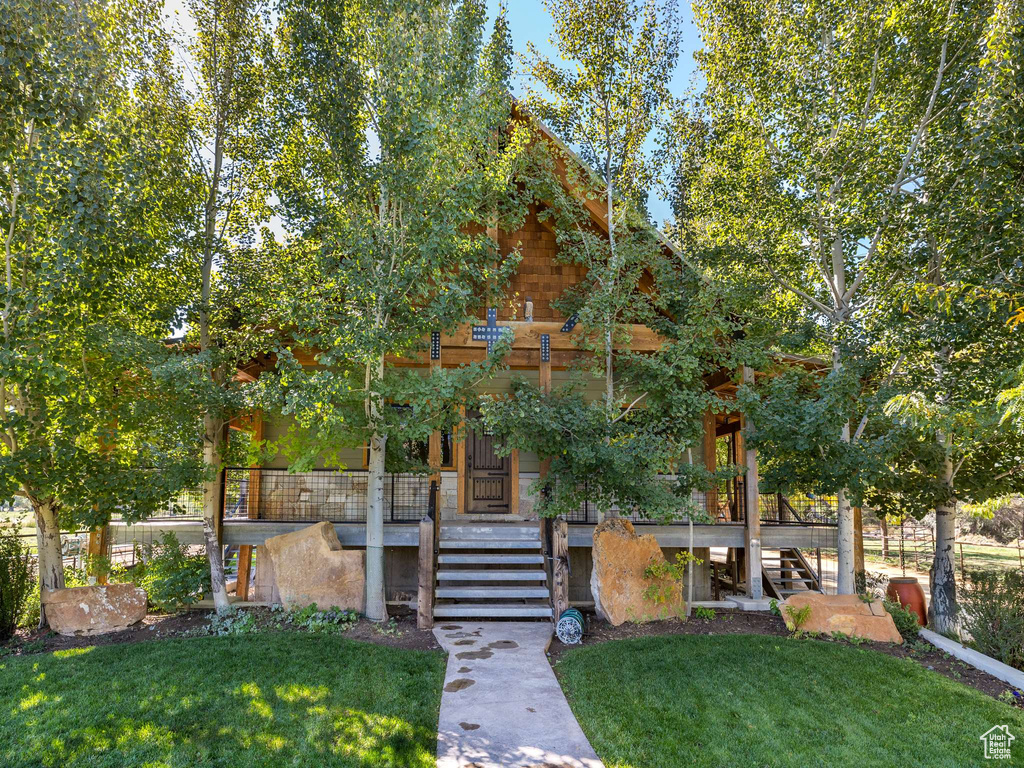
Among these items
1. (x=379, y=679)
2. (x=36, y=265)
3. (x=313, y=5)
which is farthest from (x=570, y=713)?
(x=313, y=5)

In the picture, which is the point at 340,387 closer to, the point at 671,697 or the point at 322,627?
the point at 322,627

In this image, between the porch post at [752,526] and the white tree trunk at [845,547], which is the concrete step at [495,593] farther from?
the white tree trunk at [845,547]

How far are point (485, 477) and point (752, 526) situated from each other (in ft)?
15.8

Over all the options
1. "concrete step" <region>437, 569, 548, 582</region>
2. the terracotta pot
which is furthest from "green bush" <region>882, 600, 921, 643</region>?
"concrete step" <region>437, 569, 548, 582</region>

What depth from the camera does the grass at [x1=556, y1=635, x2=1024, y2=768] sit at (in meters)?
4.54

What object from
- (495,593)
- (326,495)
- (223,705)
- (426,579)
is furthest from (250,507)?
(223,705)

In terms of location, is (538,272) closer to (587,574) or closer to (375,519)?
(375,519)

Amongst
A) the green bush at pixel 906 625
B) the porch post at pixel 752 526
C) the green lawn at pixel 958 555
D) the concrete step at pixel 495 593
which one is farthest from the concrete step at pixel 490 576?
the green lawn at pixel 958 555

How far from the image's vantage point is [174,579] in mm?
8156

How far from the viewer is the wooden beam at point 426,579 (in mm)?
7816

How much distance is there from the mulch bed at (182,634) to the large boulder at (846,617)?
14.9ft

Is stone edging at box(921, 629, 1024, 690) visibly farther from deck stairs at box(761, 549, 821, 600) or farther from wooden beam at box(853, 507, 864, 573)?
deck stairs at box(761, 549, 821, 600)

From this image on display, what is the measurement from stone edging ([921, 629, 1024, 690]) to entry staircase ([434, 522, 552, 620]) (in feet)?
15.4

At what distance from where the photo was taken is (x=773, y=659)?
6445 millimetres
